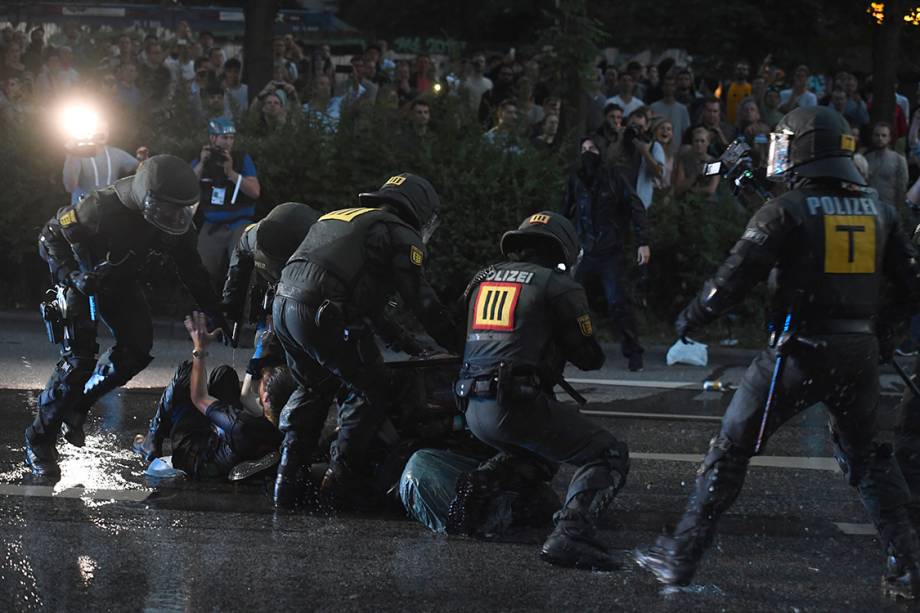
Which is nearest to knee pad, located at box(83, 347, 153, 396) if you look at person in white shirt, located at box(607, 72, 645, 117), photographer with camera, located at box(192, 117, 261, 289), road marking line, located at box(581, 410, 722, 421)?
road marking line, located at box(581, 410, 722, 421)

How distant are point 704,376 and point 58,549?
6.56 metres

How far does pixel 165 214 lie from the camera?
7.43 meters

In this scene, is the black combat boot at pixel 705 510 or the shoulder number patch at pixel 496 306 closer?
the black combat boot at pixel 705 510

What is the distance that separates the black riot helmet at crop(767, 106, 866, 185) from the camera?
18.1 ft

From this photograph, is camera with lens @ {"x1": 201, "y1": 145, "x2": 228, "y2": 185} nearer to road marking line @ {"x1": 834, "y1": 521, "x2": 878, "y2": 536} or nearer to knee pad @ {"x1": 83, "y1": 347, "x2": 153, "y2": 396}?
knee pad @ {"x1": 83, "y1": 347, "x2": 153, "y2": 396}

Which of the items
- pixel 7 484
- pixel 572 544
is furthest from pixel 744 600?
pixel 7 484

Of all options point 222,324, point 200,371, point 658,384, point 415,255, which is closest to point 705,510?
point 415,255

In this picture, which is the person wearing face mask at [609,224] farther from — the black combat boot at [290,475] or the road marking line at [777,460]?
the black combat boot at [290,475]

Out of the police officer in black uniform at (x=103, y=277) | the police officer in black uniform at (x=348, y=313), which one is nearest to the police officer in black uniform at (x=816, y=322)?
the police officer in black uniform at (x=348, y=313)

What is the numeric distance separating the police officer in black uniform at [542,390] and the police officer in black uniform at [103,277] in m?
2.26

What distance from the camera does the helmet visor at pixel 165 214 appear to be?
7.39 meters

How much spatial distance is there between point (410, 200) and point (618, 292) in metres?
4.78

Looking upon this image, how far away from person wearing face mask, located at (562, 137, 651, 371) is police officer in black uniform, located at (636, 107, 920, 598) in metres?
5.60

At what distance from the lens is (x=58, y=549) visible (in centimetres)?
599
